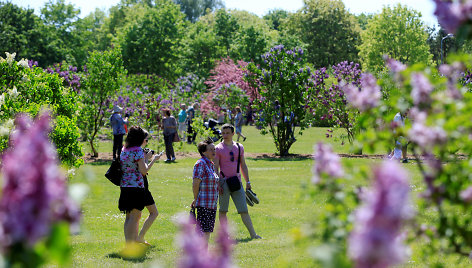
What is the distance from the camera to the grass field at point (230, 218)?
25.3 feet

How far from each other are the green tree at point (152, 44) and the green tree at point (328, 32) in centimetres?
2006

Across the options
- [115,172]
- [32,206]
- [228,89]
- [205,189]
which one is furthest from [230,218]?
[228,89]

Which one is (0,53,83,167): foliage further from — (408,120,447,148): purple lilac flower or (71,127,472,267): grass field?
(408,120,447,148): purple lilac flower

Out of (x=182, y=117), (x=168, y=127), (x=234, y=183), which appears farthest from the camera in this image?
(x=182, y=117)

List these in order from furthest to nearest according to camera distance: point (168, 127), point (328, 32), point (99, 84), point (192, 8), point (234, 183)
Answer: point (192, 8)
point (328, 32)
point (99, 84)
point (168, 127)
point (234, 183)

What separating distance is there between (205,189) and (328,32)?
59102 mm

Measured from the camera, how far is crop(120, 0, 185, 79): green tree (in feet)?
157

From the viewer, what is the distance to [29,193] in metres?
1.63

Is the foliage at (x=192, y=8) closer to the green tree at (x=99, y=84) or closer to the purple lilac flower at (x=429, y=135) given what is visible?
the green tree at (x=99, y=84)

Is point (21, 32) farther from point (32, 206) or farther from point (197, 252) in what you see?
point (197, 252)

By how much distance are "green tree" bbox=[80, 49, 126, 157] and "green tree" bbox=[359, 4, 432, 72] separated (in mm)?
35818

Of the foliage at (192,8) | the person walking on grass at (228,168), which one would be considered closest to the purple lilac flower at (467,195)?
the person walking on grass at (228,168)

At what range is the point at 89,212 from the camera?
39.1ft

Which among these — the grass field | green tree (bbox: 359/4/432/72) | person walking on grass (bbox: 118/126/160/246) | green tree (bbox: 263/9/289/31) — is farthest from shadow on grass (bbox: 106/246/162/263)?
green tree (bbox: 263/9/289/31)
